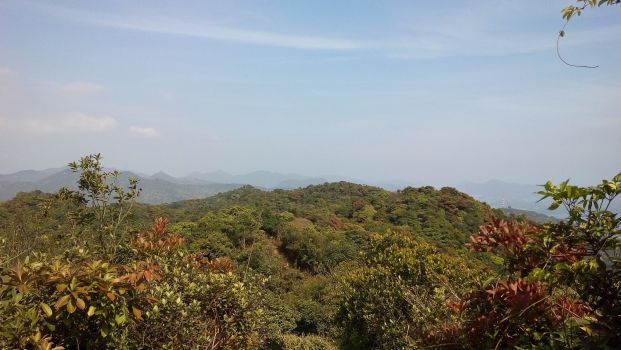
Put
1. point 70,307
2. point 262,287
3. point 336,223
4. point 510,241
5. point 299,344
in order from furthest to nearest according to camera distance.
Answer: point 336,223 < point 299,344 < point 262,287 < point 510,241 < point 70,307

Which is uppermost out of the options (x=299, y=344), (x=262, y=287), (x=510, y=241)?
(x=510, y=241)

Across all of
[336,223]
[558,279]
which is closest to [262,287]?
[558,279]

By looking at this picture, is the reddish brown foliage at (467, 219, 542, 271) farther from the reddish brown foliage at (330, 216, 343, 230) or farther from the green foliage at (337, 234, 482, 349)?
the reddish brown foliage at (330, 216, 343, 230)

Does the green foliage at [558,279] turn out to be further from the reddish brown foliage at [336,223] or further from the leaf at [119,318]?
the reddish brown foliage at [336,223]

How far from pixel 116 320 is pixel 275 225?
134ft

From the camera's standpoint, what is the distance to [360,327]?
10.0 metres

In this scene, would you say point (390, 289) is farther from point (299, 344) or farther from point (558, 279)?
point (299, 344)

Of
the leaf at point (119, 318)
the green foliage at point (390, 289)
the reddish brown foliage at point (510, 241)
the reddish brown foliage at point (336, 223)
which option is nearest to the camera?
the reddish brown foliage at point (510, 241)

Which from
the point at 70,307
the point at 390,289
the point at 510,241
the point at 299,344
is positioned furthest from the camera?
the point at 299,344

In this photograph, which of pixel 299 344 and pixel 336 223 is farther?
pixel 336 223

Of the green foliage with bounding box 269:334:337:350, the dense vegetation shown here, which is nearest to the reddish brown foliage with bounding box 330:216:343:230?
the green foliage with bounding box 269:334:337:350

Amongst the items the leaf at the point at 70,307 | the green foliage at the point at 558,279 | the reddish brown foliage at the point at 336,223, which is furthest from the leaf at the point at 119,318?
the reddish brown foliage at the point at 336,223

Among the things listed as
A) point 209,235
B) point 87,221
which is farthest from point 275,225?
point 87,221

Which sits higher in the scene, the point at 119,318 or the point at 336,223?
the point at 119,318
